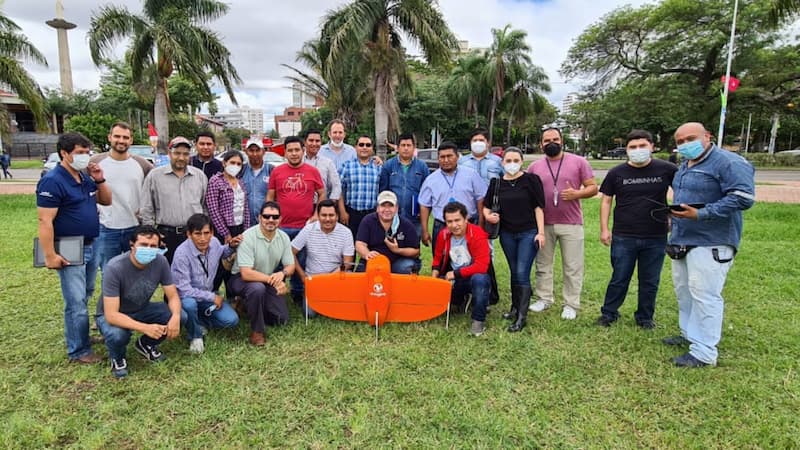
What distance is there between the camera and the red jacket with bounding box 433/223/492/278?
14.2 feet

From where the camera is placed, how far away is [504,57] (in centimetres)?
3147

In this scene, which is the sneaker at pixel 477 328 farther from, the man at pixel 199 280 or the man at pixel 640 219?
the man at pixel 199 280

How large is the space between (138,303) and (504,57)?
105 feet

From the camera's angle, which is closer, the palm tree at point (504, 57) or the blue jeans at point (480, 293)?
the blue jeans at point (480, 293)

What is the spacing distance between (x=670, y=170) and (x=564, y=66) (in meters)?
26.4

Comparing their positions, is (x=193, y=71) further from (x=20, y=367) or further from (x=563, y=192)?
(x=563, y=192)

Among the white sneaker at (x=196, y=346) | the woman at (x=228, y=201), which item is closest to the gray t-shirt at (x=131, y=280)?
the white sneaker at (x=196, y=346)

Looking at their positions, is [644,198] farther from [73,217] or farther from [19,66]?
[19,66]

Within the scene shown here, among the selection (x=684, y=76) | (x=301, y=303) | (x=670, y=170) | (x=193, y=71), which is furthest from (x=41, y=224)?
(x=684, y=76)

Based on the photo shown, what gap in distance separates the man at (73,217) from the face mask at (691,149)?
469cm

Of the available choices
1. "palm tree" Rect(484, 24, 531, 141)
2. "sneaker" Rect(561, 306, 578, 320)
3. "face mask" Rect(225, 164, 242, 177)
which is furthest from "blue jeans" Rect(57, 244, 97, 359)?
"palm tree" Rect(484, 24, 531, 141)

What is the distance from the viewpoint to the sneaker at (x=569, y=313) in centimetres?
463

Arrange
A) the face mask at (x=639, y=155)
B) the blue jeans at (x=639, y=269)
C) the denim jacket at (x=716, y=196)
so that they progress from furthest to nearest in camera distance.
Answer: the blue jeans at (x=639, y=269)
the face mask at (x=639, y=155)
the denim jacket at (x=716, y=196)

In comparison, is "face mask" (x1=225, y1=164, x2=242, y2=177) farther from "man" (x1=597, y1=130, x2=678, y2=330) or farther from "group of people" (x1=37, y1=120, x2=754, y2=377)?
"man" (x1=597, y1=130, x2=678, y2=330)
